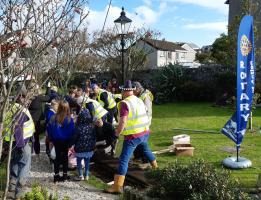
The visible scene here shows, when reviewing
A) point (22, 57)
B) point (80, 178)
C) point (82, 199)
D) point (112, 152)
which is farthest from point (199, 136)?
point (22, 57)

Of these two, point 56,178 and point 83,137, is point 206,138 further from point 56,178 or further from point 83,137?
point 56,178

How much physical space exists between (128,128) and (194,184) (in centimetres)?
236

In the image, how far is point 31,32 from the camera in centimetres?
336

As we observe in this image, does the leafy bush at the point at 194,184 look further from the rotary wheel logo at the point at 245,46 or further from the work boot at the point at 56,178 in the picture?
the rotary wheel logo at the point at 245,46

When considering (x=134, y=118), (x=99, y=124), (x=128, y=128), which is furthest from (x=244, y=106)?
(x=99, y=124)

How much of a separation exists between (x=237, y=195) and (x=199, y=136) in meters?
8.00

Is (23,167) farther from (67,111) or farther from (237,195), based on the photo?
(237,195)

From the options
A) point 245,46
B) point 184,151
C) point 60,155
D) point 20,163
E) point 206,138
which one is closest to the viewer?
point 20,163

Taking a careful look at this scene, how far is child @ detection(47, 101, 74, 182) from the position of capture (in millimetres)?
7465

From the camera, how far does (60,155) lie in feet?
24.9

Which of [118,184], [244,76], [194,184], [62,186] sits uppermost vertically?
[244,76]

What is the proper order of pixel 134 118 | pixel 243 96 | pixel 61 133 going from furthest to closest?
pixel 243 96
pixel 61 133
pixel 134 118

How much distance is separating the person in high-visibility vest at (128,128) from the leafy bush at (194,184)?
5.16 ft

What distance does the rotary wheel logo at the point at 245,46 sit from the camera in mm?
8117
